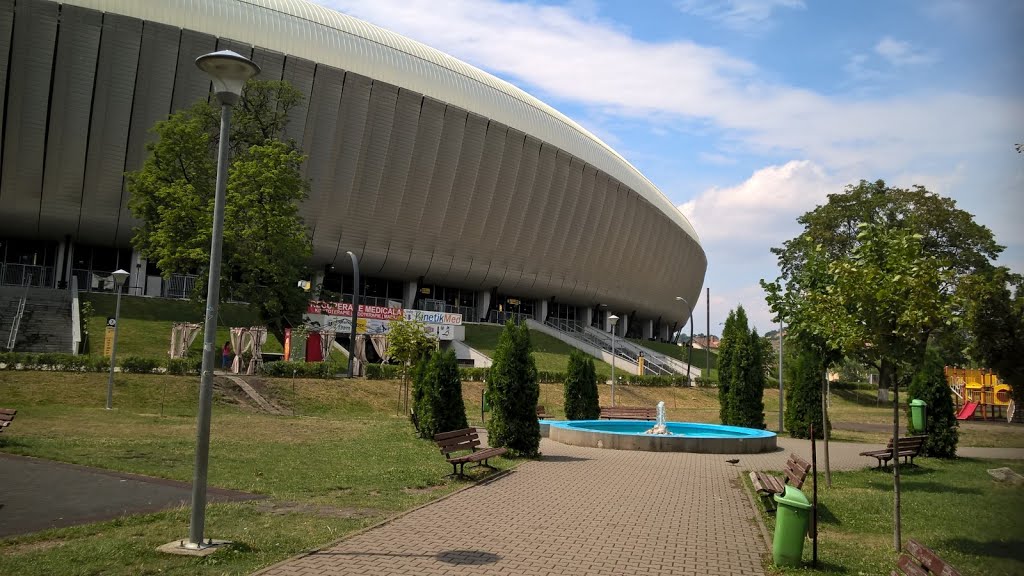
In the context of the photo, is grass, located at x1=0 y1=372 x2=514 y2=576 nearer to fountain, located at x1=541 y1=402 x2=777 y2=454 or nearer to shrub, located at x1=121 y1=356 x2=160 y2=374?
shrub, located at x1=121 y1=356 x2=160 y2=374

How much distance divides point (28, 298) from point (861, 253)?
39.3m

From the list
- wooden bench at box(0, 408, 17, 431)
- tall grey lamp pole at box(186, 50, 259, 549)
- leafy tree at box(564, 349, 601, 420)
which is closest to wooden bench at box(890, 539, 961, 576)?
tall grey lamp pole at box(186, 50, 259, 549)

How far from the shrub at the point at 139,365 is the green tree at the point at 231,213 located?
14.5 ft

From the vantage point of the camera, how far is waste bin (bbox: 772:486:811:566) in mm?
7102

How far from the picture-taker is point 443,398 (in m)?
17.2

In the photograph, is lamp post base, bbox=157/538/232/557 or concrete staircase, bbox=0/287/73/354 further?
concrete staircase, bbox=0/287/73/354

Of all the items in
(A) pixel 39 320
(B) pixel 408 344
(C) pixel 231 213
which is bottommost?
(B) pixel 408 344

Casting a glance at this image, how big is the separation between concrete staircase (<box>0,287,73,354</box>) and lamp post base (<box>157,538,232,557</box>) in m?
26.4

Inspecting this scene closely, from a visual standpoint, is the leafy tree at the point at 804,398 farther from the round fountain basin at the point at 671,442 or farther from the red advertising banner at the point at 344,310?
the red advertising banner at the point at 344,310

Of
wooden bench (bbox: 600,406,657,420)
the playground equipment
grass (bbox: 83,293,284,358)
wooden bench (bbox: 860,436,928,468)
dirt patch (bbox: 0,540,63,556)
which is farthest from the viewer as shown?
the playground equipment

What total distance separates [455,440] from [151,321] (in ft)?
94.9

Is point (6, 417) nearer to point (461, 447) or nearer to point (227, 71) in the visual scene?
point (461, 447)

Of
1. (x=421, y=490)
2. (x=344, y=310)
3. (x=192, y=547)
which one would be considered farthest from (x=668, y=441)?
(x=344, y=310)

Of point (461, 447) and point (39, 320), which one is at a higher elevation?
point (39, 320)
